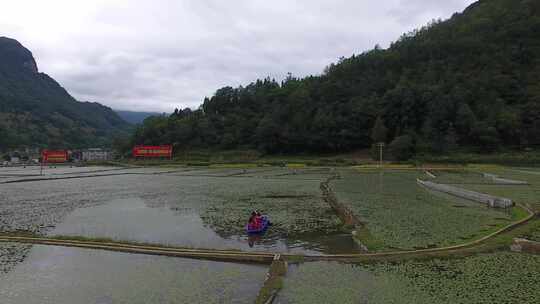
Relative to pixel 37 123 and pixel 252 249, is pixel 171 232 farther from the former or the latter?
pixel 37 123

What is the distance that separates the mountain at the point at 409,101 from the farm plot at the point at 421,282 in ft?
188

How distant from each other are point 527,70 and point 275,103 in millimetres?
63206

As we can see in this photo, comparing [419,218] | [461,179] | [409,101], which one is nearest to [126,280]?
[419,218]

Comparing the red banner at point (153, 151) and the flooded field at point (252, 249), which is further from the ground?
the red banner at point (153, 151)

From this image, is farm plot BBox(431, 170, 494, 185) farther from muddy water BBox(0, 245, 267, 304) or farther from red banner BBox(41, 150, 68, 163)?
red banner BBox(41, 150, 68, 163)

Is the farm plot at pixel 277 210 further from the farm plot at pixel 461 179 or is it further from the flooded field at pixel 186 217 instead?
the farm plot at pixel 461 179

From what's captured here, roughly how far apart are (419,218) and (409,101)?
2762 inches

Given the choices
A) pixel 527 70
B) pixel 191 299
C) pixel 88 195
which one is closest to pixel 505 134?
pixel 527 70

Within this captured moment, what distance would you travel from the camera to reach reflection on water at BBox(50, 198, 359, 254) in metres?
12.7

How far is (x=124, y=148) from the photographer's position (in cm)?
11062

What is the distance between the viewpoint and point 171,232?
15.2 m

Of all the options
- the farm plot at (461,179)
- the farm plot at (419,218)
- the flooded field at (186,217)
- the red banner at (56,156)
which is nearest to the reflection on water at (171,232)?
the flooded field at (186,217)

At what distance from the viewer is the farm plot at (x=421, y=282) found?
779 centimetres

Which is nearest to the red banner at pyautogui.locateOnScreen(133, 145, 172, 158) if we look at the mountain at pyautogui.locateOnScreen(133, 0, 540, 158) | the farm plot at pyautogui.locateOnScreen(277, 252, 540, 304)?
the mountain at pyautogui.locateOnScreen(133, 0, 540, 158)
